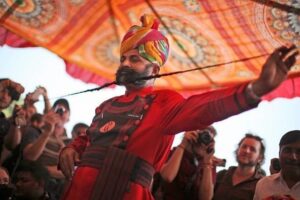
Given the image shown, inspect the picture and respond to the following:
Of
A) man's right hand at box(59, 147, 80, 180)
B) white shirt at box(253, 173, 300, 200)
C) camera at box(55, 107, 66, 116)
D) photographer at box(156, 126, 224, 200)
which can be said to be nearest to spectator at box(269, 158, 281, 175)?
white shirt at box(253, 173, 300, 200)

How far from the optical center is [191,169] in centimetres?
265

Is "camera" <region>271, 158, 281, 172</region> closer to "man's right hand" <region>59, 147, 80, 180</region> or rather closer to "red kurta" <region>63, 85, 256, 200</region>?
"red kurta" <region>63, 85, 256, 200</region>

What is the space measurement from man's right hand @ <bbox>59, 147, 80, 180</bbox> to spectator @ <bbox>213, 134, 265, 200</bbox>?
3.61 ft

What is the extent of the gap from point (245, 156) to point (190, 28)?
1.09m

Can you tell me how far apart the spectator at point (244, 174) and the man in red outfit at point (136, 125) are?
3.28 ft

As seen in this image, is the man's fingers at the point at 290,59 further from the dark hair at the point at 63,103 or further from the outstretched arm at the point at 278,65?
the dark hair at the point at 63,103

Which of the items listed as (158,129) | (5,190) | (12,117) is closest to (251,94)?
(158,129)

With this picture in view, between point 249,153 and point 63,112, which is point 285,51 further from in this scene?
point 63,112

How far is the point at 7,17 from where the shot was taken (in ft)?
12.2

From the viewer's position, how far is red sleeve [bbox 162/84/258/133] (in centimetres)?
150

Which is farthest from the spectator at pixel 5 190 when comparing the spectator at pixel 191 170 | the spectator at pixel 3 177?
the spectator at pixel 191 170

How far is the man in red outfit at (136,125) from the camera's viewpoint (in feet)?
5.37

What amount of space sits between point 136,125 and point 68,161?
44 centimetres

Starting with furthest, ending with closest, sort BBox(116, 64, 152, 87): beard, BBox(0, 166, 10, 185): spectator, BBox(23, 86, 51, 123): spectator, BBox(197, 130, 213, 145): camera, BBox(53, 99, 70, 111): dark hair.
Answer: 1. BBox(53, 99, 70, 111): dark hair
2. BBox(23, 86, 51, 123): spectator
3. BBox(0, 166, 10, 185): spectator
4. BBox(197, 130, 213, 145): camera
5. BBox(116, 64, 152, 87): beard
